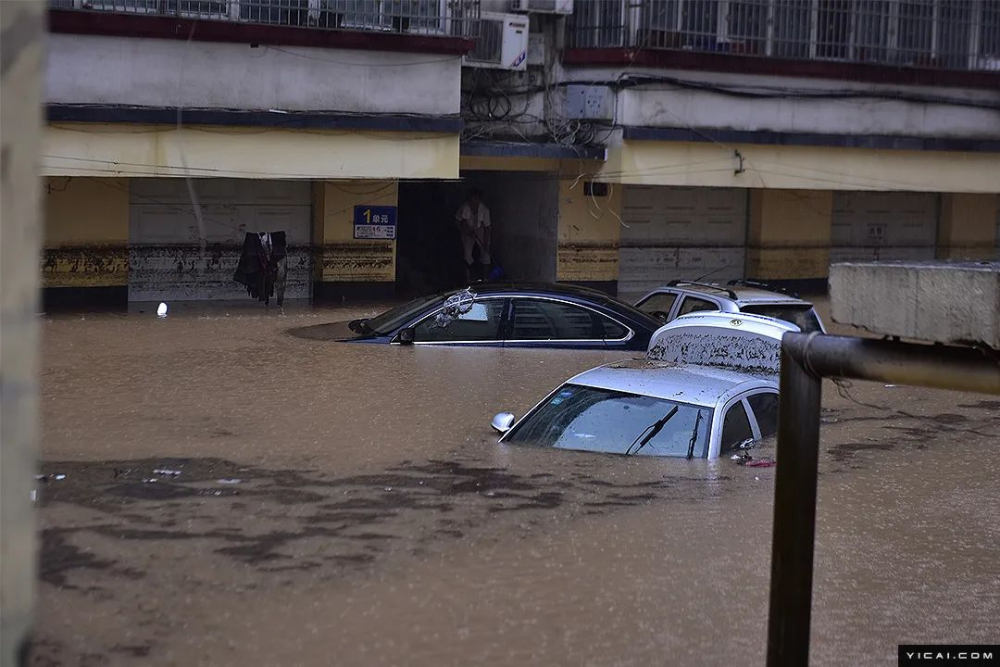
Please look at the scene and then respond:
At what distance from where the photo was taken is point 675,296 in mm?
14500

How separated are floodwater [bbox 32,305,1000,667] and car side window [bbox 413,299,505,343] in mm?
1132

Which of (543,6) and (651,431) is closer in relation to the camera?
(651,431)

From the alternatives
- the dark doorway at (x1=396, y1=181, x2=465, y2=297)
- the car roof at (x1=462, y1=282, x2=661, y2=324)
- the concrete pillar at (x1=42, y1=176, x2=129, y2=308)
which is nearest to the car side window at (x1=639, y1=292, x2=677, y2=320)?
the car roof at (x1=462, y1=282, x2=661, y2=324)

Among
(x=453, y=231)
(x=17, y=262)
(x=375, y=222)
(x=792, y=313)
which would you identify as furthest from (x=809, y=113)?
(x=17, y=262)

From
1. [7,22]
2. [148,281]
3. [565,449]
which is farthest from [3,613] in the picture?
[148,281]

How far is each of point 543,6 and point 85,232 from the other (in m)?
7.06

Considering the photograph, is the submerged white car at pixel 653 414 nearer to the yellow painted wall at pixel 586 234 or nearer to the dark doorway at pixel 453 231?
Result: the yellow painted wall at pixel 586 234

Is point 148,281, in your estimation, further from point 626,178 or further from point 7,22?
point 7,22

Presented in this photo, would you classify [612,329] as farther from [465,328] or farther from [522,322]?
[465,328]

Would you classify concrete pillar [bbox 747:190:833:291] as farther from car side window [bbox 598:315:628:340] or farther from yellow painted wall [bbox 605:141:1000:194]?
car side window [bbox 598:315:628:340]

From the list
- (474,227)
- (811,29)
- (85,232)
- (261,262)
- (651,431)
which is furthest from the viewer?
(474,227)

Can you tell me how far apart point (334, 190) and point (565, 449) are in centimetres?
1137

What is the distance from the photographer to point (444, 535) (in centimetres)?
771

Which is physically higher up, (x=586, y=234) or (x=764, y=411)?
(x=586, y=234)
